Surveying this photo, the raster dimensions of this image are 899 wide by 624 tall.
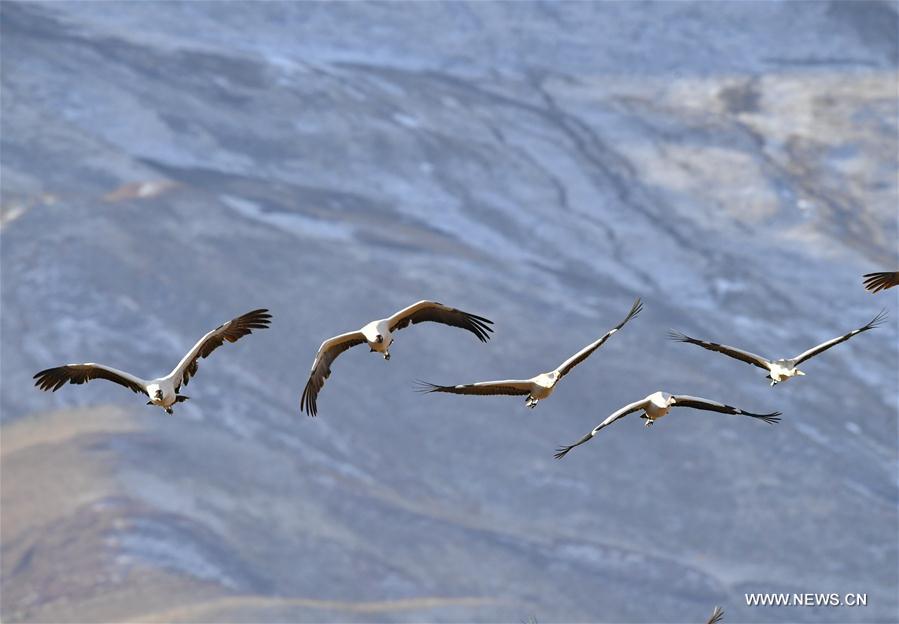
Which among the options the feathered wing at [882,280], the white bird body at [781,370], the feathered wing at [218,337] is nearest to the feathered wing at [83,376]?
the feathered wing at [218,337]

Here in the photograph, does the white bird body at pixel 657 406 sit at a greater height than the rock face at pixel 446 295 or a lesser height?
lesser

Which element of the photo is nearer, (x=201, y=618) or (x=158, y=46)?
(x=201, y=618)

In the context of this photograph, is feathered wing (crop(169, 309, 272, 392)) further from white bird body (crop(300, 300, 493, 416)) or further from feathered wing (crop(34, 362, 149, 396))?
white bird body (crop(300, 300, 493, 416))

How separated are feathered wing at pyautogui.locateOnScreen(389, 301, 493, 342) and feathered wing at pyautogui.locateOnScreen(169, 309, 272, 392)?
223 cm

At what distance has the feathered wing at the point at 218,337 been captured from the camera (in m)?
31.6

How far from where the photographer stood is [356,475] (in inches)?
3649

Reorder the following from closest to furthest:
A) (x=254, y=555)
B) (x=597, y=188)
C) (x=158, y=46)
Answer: (x=254, y=555)
(x=597, y=188)
(x=158, y=46)

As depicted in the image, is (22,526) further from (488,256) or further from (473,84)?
(473,84)

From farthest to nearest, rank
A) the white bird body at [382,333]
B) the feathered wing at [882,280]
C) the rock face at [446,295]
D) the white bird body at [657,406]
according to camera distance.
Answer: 1. the rock face at [446,295]
2. the feathered wing at [882,280]
3. the white bird body at [382,333]
4. the white bird body at [657,406]

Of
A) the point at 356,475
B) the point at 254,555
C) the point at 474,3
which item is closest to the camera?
the point at 254,555

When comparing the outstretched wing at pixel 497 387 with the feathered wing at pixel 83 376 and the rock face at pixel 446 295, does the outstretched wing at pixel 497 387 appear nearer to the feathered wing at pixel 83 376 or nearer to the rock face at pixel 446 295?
the feathered wing at pixel 83 376

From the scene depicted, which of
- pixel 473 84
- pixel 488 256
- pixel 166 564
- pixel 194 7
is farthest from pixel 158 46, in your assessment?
pixel 166 564

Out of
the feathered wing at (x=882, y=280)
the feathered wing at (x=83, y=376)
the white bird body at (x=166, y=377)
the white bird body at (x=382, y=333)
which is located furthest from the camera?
the feathered wing at (x=882, y=280)

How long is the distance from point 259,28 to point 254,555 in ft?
170
